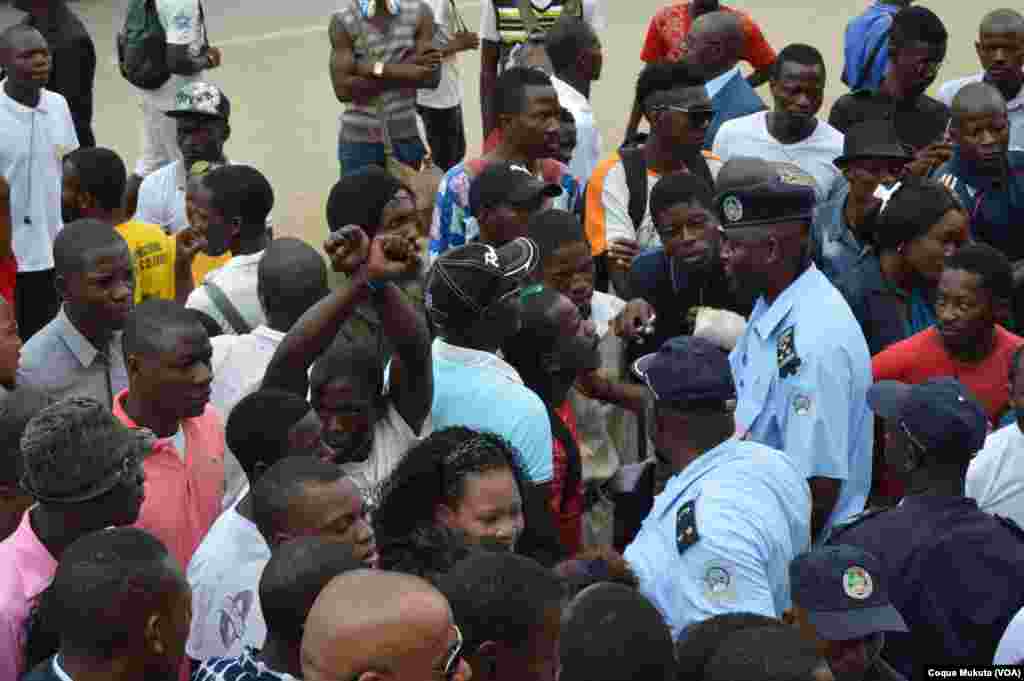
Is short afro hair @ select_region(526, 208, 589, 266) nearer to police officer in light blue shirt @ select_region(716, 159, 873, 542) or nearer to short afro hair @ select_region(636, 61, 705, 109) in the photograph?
police officer in light blue shirt @ select_region(716, 159, 873, 542)

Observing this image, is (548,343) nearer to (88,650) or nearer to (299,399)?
(299,399)

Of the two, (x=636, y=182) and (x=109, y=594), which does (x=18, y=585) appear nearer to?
(x=109, y=594)

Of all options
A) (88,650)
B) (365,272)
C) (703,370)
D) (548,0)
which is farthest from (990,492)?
(548,0)

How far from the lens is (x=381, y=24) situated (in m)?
8.73

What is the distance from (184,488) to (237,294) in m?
1.47

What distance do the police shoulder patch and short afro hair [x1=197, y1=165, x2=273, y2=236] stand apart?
9.32 ft

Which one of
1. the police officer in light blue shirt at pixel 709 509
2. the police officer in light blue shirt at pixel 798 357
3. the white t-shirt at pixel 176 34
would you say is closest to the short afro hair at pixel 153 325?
the police officer in light blue shirt at pixel 709 509

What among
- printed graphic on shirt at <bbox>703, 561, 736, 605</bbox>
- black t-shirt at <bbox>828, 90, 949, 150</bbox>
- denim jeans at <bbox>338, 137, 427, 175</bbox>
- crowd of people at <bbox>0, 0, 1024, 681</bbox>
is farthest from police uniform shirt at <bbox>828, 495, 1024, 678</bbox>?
denim jeans at <bbox>338, 137, 427, 175</bbox>

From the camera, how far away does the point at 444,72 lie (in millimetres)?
10656

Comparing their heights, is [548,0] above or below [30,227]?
above

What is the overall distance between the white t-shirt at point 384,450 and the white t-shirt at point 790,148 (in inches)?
119


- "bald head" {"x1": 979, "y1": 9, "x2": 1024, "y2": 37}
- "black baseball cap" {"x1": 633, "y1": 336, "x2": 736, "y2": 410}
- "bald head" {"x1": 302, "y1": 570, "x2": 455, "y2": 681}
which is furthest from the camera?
"bald head" {"x1": 979, "y1": 9, "x2": 1024, "y2": 37}

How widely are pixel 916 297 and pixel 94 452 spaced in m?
3.61

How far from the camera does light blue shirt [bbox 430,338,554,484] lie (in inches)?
194
